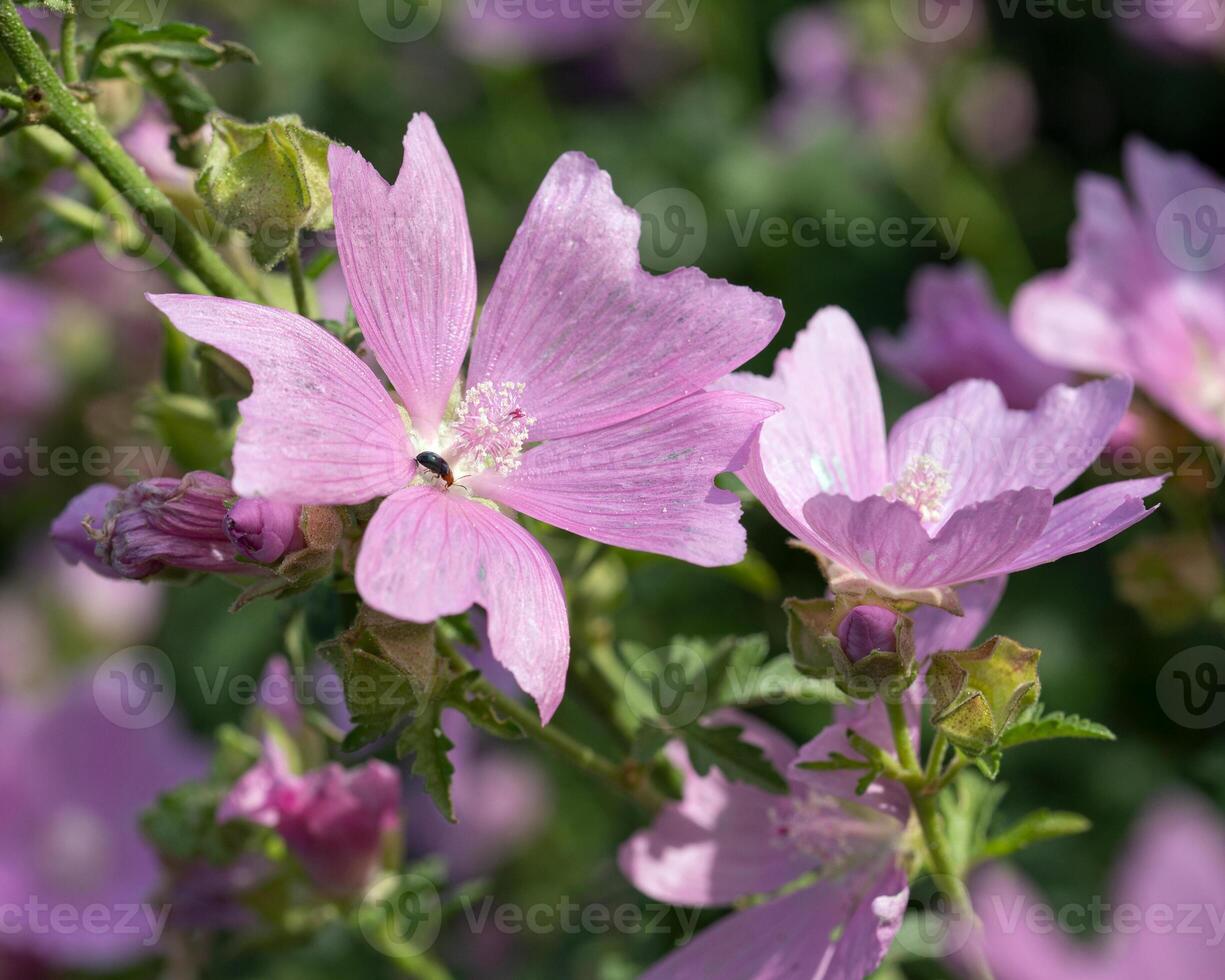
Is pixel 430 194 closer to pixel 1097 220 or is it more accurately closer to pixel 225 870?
pixel 225 870

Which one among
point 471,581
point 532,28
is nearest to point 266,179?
point 471,581

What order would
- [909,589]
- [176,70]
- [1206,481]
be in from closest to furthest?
[909,589] < [176,70] < [1206,481]

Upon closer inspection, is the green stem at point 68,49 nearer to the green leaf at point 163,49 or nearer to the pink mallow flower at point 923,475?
the green leaf at point 163,49

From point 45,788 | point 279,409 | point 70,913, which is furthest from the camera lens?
point 45,788

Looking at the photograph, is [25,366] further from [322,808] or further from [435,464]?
[435,464]

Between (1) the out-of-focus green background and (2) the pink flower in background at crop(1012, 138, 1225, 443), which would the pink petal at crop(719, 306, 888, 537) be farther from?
(1) the out-of-focus green background

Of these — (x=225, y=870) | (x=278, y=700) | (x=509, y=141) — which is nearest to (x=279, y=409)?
(x=278, y=700)

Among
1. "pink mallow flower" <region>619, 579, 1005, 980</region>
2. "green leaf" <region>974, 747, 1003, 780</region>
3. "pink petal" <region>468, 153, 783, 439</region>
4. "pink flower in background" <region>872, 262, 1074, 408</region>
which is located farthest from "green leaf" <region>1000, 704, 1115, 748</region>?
"pink flower in background" <region>872, 262, 1074, 408</region>
